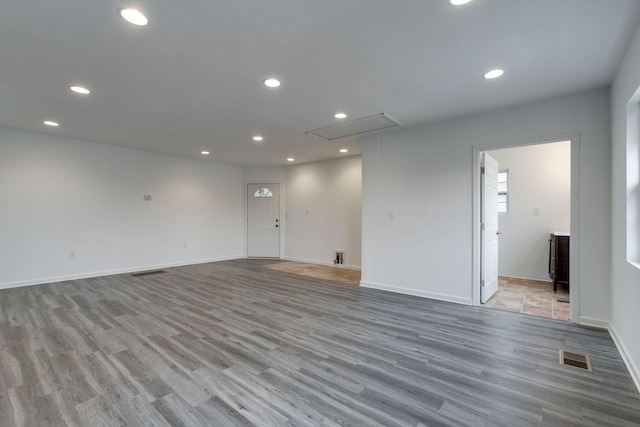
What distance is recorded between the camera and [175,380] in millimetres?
2092

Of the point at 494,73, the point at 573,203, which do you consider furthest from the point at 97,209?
the point at 573,203

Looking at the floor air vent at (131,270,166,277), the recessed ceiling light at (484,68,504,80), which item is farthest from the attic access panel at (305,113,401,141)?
the floor air vent at (131,270,166,277)

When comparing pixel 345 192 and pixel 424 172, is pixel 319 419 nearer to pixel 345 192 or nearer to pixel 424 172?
pixel 424 172

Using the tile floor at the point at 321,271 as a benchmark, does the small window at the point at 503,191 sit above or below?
above

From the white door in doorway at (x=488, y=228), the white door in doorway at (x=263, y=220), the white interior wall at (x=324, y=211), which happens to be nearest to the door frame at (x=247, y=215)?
the white door in doorway at (x=263, y=220)

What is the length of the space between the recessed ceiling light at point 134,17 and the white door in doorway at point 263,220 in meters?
6.07

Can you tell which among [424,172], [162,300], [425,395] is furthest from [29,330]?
[424,172]

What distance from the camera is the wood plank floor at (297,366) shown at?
1747 millimetres

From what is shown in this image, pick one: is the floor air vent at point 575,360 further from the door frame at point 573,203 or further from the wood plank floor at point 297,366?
the door frame at point 573,203

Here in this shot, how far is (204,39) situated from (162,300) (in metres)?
3.48

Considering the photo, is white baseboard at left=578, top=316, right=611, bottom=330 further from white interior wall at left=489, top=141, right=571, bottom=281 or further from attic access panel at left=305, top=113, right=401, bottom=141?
attic access panel at left=305, top=113, right=401, bottom=141

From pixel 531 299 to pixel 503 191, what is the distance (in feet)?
7.81

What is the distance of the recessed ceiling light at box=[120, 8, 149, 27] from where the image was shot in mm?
1896

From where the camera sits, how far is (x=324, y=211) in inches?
281
